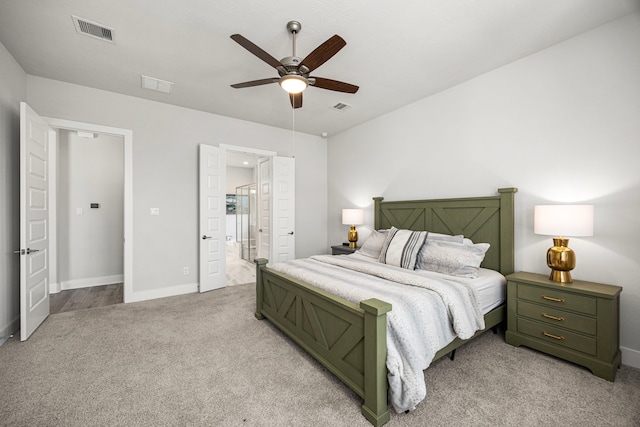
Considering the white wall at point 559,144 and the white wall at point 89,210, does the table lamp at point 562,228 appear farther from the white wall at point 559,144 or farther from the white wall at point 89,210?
the white wall at point 89,210

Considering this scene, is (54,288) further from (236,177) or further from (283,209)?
(236,177)

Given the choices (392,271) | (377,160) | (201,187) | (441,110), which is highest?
(441,110)

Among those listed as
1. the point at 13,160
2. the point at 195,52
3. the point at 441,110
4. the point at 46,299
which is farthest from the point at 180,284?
the point at 441,110

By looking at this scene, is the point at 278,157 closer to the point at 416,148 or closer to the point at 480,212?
the point at 416,148

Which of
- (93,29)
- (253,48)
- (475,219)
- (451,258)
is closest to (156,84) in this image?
(93,29)

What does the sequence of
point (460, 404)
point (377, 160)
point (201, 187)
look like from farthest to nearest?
point (377, 160), point (201, 187), point (460, 404)

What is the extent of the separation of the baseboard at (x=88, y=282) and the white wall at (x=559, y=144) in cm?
526

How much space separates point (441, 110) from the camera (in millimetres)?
3645

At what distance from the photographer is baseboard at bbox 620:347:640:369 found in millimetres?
2227

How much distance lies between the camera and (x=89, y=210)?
15.4 ft

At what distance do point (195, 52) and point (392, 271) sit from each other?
2.93m

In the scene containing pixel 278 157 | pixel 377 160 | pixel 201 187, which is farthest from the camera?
pixel 278 157

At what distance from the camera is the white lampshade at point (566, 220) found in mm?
2209

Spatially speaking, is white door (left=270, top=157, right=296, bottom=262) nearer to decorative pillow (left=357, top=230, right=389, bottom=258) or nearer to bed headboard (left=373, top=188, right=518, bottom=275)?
decorative pillow (left=357, top=230, right=389, bottom=258)
